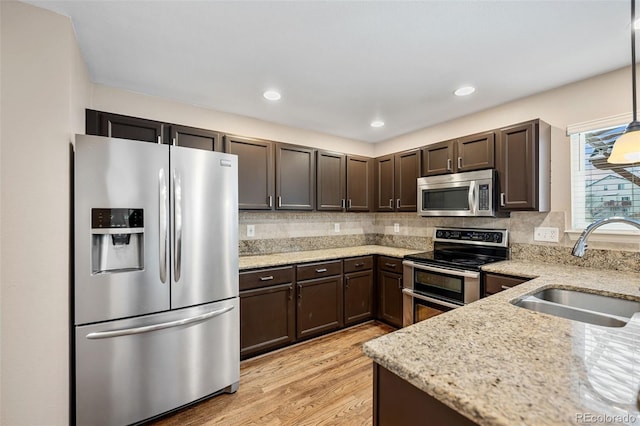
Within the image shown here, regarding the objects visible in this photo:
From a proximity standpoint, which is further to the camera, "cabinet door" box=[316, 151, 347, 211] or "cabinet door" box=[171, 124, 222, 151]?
"cabinet door" box=[316, 151, 347, 211]

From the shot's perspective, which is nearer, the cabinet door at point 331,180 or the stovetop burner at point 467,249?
the stovetop burner at point 467,249

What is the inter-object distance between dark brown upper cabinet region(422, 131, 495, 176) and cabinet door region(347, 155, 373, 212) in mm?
834

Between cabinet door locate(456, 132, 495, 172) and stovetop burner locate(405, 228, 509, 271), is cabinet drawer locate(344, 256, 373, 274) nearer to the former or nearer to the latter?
stovetop burner locate(405, 228, 509, 271)

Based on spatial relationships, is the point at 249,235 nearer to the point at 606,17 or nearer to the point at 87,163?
the point at 87,163

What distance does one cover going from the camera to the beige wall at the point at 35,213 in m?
1.39

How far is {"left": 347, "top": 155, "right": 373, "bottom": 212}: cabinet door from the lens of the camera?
146 inches

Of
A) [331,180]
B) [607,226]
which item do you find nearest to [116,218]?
[331,180]

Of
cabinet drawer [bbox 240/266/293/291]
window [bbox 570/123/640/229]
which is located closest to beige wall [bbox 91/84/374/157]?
cabinet drawer [bbox 240/266/293/291]

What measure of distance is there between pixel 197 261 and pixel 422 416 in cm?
169

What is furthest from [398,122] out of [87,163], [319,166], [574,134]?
[87,163]

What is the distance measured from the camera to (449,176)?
2.94m

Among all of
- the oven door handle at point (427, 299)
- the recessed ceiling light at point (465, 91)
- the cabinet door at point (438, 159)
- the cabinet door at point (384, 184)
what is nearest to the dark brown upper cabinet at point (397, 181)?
the cabinet door at point (384, 184)

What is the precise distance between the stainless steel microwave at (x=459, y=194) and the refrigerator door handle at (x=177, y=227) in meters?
2.48

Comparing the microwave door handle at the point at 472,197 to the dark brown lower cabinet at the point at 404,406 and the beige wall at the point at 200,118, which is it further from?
the dark brown lower cabinet at the point at 404,406
